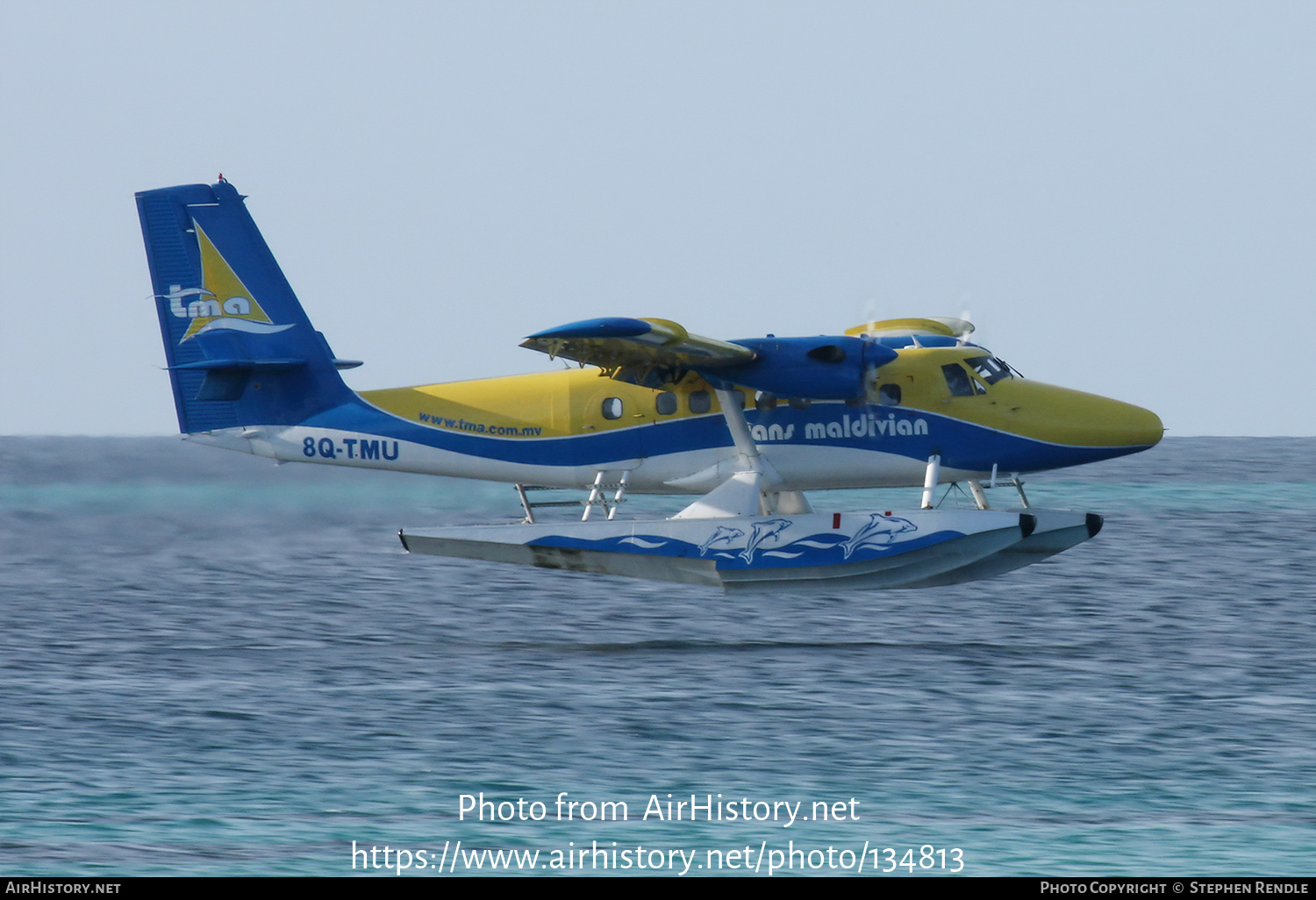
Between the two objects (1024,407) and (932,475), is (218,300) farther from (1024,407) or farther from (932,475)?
(1024,407)

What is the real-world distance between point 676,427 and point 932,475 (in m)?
3.00

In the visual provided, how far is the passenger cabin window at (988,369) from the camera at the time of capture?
57.1ft

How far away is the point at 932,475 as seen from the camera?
17125 mm

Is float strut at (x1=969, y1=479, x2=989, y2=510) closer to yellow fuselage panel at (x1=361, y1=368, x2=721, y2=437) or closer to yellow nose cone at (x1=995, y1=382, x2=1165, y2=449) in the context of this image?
yellow nose cone at (x1=995, y1=382, x2=1165, y2=449)

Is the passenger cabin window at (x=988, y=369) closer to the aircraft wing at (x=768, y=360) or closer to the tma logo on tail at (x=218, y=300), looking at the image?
the aircraft wing at (x=768, y=360)

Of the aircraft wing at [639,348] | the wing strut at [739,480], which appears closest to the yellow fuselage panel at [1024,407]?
the wing strut at [739,480]

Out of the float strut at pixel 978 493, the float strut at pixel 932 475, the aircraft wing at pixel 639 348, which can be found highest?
the aircraft wing at pixel 639 348

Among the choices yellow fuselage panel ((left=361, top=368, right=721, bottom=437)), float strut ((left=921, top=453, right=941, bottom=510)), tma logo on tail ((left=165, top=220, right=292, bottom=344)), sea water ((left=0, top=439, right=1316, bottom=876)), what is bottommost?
sea water ((left=0, top=439, right=1316, bottom=876))

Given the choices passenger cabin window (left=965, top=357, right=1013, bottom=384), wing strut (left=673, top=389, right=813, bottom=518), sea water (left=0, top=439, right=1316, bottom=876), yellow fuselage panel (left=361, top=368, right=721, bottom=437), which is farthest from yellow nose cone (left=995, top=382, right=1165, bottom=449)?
yellow fuselage panel (left=361, top=368, right=721, bottom=437)

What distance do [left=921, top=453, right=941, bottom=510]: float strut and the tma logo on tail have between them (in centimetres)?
825

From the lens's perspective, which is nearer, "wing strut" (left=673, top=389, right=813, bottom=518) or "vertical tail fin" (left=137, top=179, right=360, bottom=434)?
"wing strut" (left=673, top=389, right=813, bottom=518)

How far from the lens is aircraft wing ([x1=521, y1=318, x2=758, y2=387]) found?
1498cm

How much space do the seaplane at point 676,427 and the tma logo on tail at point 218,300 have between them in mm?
24

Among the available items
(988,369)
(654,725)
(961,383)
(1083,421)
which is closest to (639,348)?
(961,383)
